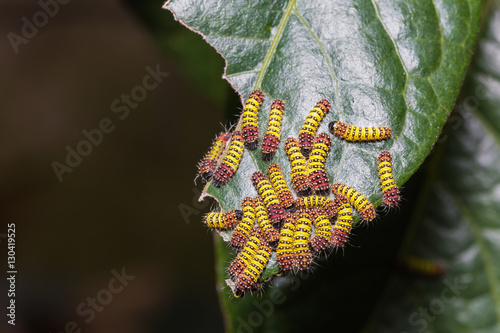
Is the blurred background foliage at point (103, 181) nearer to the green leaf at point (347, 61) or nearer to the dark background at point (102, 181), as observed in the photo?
the dark background at point (102, 181)

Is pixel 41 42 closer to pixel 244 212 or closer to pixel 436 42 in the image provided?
pixel 244 212

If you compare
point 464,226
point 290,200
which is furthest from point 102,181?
point 464,226

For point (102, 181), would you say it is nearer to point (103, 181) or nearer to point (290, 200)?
point (103, 181)

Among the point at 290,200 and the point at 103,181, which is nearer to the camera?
the point at 290,200

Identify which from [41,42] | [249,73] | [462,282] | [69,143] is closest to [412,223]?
[462,282]

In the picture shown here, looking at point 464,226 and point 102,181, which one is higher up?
point 102,181

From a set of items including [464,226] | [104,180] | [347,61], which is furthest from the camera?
[104,180]

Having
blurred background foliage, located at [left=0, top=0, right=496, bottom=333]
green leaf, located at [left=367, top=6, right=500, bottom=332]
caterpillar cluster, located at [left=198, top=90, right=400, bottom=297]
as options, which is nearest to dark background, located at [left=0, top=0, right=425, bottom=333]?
blurred background foliage, located at [left=0, top=0, right=496, bottom=333]

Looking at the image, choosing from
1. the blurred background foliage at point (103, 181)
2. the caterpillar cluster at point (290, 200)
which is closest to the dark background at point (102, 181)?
the blurred background foliage at point (103, 181)
